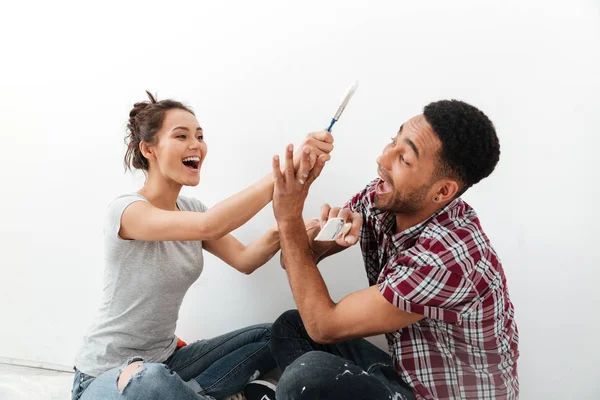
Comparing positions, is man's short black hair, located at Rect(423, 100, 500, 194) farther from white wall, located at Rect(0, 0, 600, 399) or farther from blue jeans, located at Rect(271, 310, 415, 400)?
blue jeans, located at Rect(271, 310, 415, 400)

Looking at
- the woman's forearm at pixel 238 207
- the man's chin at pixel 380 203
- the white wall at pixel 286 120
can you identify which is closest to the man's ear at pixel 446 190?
the man's chin at pixel 380 203

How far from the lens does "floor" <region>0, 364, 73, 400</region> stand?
182 centimetres

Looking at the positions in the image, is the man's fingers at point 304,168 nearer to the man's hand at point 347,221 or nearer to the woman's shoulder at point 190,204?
the man's hand at point 347,221

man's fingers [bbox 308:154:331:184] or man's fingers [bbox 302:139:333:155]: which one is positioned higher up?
man's fingers [bbox 302:139:333:155]

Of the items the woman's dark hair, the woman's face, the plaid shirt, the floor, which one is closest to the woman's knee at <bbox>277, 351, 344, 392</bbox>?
the plaid shirt

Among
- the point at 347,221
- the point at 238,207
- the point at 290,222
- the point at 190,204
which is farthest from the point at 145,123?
the point at 347,221

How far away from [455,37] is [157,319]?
107 centimetres

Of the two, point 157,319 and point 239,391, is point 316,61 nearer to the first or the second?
point 157,319

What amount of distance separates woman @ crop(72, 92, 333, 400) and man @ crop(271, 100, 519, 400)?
18cm

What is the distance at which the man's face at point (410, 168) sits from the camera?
1119 mm

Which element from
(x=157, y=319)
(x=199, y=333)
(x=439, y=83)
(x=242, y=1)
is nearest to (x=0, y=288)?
(x=199, y=333)

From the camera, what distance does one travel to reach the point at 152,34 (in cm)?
167

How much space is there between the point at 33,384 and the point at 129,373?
925 mm

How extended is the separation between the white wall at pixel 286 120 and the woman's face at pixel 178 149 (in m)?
0.23
